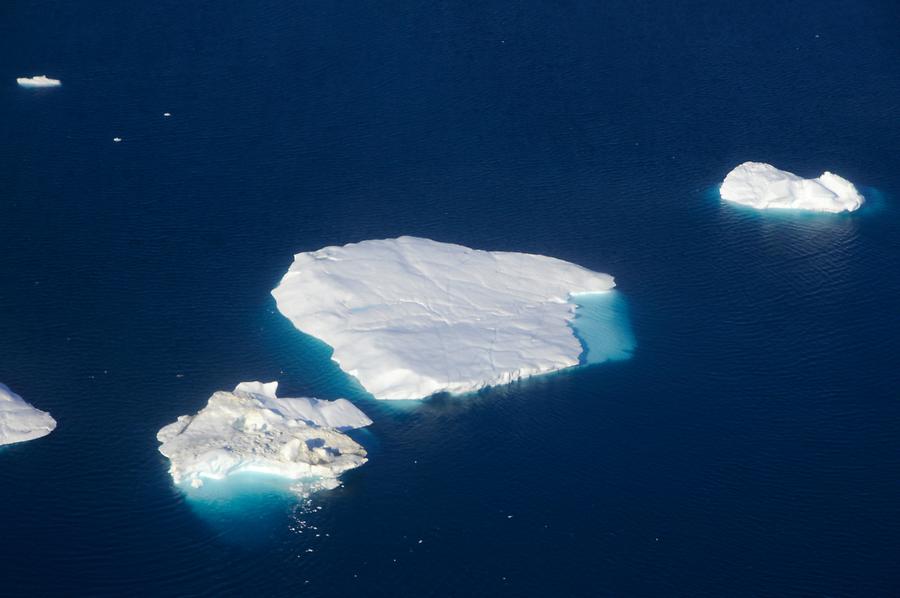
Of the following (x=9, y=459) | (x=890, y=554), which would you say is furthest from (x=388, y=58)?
(x=890, y=554)

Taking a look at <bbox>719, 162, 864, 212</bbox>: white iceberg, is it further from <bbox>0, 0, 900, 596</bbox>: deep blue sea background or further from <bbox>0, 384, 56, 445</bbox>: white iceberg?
<bbox>0, 384, 56, 445</bbox>: white iceberg

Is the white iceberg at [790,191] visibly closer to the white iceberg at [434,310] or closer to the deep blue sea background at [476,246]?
the deep blue sea background at [476,246]

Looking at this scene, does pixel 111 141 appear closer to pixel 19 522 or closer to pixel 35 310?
pixel 35 310

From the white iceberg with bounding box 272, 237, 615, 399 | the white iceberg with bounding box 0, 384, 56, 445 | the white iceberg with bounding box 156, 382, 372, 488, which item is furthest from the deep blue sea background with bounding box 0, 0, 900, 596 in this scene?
the white iceberg with bounding box 272, 237, 615, 399

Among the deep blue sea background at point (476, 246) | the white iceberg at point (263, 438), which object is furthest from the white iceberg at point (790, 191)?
the white iceberg at point (263, 438)

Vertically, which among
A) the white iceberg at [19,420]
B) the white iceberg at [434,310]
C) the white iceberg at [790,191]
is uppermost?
the white iceberg at [790,191]

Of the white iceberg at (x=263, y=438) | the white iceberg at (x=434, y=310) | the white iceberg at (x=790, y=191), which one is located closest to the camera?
the white iceberg at (x=263, y=438)
